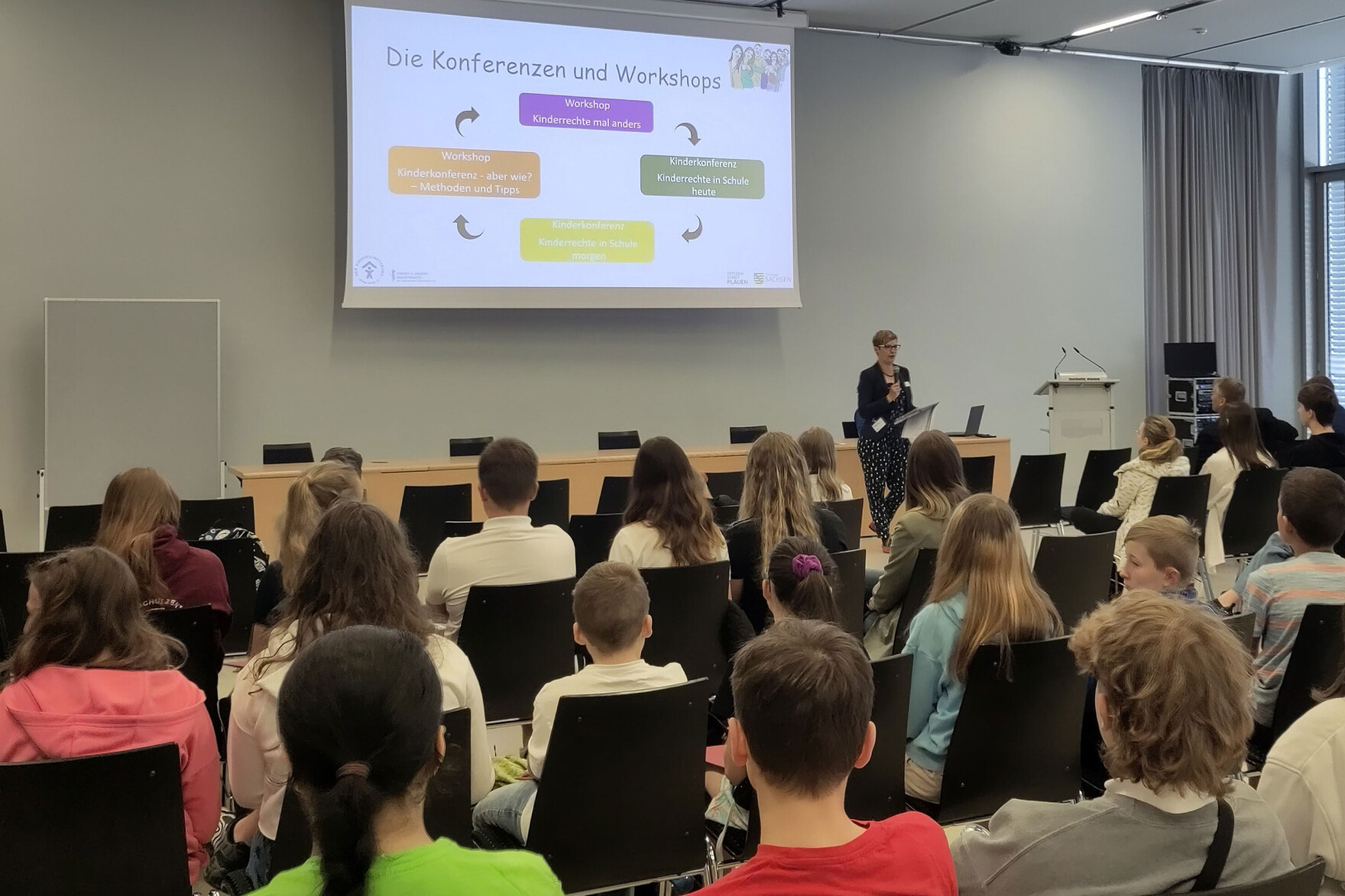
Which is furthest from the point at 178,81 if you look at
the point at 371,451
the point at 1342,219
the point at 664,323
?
the point at 1342,219

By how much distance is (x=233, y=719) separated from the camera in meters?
2.24

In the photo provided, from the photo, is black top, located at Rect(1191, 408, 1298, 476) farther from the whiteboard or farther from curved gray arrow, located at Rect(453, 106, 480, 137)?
the whiteboard

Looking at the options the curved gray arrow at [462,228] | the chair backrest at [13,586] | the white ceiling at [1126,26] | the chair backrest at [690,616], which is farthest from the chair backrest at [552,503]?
the white ceiling at [1126,26]

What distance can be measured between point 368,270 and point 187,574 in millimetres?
4567

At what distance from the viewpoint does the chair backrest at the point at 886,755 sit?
95.7 inches

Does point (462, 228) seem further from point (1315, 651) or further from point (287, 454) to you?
point (1315, 651)

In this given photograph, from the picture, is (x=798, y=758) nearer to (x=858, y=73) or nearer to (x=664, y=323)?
(x=664, y=323)

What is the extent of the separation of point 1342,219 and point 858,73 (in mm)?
5963

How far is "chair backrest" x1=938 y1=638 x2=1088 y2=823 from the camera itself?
2543mm

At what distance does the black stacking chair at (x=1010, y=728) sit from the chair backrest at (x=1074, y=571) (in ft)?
4.32

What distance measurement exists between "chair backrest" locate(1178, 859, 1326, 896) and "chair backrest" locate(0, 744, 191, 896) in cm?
161

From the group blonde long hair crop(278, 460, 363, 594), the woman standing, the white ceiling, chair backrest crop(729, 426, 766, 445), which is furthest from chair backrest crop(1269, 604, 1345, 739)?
the white ceiling

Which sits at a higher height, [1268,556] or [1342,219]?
[1342,219]

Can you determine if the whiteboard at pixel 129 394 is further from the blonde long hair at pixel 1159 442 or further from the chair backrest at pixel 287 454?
the blonde long hair at pixel 1159 442
